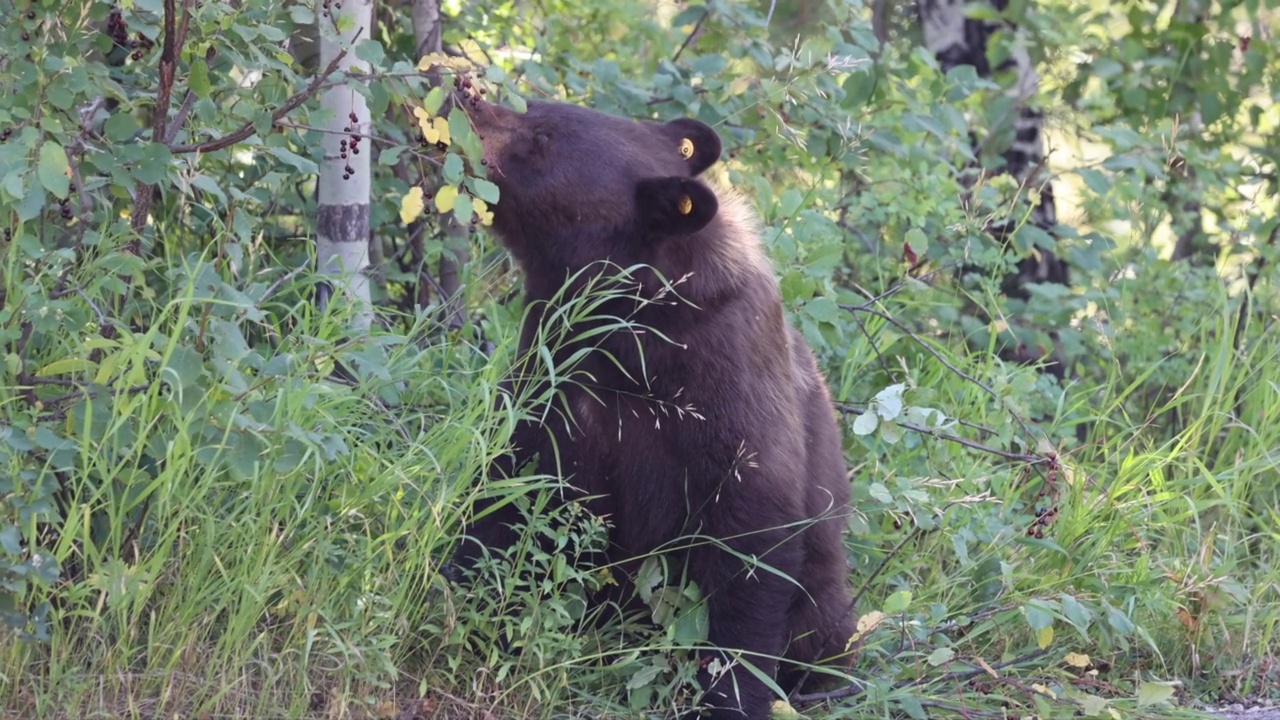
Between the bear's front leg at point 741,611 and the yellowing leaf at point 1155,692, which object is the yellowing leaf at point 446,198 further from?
the yellowing leaf at point 1155,692

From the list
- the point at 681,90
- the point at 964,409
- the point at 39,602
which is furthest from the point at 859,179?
the point at 39,602

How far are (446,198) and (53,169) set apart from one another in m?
0.81

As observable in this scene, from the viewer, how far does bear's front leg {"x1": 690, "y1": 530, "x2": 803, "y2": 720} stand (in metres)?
3.34

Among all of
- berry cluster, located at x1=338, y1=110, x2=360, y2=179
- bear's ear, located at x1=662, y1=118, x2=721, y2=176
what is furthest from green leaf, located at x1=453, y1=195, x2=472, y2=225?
bear's ear, located at x1=662, y1=118, x2=721, y2=176

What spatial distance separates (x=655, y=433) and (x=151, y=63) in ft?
5.43

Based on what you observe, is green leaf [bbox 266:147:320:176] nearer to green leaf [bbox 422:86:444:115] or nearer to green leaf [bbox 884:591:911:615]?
green leaf [bbox 422:86:444:115]

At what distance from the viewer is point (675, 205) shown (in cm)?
346

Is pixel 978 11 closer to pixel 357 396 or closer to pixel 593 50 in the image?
pixel 593 50

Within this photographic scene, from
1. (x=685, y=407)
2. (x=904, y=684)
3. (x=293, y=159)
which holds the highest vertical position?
(x=293, y=159)

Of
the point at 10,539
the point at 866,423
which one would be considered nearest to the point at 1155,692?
the point at 866,423

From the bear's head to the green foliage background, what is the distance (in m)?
0.20

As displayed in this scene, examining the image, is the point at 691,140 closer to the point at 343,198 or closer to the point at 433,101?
the point at 343,198

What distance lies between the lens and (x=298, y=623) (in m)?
2.92

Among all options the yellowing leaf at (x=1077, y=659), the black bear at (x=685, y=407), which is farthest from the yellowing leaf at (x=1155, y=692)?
the black bear at (x=685, y=407)
